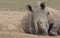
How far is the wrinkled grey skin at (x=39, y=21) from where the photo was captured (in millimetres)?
6926

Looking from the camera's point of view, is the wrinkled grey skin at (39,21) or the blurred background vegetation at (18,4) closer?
the wrinkled grey skin at (39,21)

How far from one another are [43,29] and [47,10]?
890 mm

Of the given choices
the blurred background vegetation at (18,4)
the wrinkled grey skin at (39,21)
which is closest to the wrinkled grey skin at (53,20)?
the wrinkled grey skin at (39,21)

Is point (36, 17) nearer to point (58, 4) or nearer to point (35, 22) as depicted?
point (35, 22)

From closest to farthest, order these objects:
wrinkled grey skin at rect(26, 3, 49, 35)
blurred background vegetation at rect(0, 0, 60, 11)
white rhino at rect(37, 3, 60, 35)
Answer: wrinkled grey skin at rect(26, 3, 49, 35)
white rhino at rect(37, 3, 60, 35)
blurred background vegetation at rect(0, 0, 60, 11)

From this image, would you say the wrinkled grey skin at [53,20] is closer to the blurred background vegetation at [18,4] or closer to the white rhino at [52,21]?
the white rhino at [52,21]

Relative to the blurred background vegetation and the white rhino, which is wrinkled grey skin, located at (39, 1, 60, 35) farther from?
the blurred background vegetation

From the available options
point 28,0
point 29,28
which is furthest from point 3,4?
point 29,28

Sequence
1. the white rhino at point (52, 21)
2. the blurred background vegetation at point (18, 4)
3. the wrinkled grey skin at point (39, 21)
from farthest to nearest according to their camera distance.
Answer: the blurred background vegetation at point (18, 4) → the white rhino at point (52, 21) → the wrinkled grey skin at point (39, 21)

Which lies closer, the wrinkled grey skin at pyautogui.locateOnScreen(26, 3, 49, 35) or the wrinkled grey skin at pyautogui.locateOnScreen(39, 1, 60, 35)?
the wrinkled grey skin at pyautogui.locateOnScreen(26, 3, 49, 35)

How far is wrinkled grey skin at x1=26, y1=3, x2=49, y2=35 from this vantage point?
22.7 ft

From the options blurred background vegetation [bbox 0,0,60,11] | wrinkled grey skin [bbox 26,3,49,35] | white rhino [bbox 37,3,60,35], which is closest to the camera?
wrinkled grey skin [bbox 26,3,49,35]

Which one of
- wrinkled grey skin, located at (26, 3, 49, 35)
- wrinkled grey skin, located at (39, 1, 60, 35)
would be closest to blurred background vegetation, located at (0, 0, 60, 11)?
wrinkled grey skin, located at (39, 1, 60, 35)

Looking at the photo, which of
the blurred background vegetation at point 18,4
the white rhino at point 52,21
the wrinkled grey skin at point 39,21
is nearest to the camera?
the wrinkled grey skin at point 39,21
